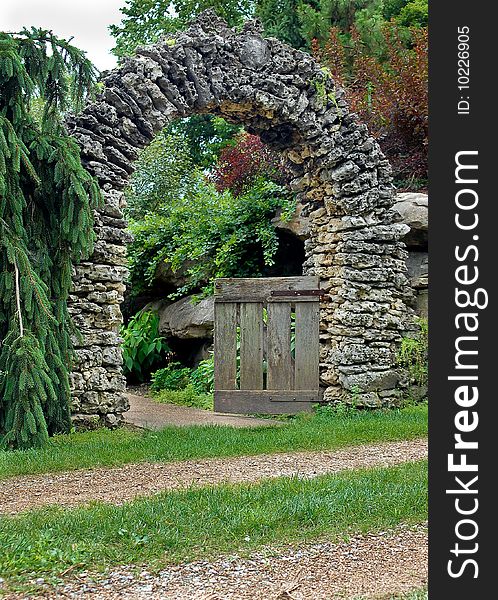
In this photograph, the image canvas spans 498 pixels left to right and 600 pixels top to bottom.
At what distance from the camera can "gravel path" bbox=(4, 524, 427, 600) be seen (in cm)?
343

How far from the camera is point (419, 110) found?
11320 mm

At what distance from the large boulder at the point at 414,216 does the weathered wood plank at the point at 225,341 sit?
2.49 metres

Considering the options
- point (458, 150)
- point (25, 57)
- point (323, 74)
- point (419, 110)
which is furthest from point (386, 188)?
point (458, 150)

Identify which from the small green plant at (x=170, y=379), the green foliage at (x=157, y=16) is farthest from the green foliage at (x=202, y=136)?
the small green plant at (x=170, y=379)

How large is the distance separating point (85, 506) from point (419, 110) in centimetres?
836

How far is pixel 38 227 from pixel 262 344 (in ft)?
10.3

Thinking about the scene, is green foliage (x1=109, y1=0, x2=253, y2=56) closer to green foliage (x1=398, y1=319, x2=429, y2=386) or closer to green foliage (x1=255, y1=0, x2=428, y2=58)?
green foliage (x1=255, y1=0, x2=428, y2=58)

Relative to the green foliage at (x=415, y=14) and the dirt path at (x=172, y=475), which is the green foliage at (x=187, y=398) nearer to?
the dirt path at (x=172, y=475)

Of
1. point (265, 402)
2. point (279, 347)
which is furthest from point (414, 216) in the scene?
→ point (265, 402)

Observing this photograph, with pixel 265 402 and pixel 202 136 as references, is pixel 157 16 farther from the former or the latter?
pixel 265 402

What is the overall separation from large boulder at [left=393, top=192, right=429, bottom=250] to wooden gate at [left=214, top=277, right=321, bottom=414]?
1824 mm

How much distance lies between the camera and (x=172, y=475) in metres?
5.76

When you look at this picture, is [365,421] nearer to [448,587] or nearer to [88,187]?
[88,187]

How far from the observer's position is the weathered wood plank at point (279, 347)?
29.8 ft
